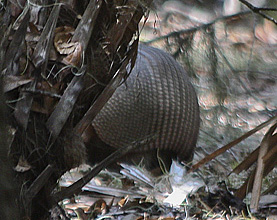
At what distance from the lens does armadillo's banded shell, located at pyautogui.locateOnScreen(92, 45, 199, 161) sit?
387 centimetres

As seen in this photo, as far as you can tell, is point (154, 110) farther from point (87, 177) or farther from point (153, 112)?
point (87, 177)

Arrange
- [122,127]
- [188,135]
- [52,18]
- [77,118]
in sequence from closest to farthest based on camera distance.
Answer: [52,18] < [77,118] < [122,127] < [188,135]

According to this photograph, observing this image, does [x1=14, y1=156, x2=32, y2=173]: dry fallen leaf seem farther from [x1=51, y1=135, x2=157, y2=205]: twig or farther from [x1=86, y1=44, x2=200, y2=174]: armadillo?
[x1=86, y1=44, x2=200, y2=174]: armadillo

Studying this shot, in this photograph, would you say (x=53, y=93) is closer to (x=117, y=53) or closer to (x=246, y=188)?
(x=117, y=53)

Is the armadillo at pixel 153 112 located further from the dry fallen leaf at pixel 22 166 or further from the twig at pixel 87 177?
the dry fallen leaf at pixel 22 166

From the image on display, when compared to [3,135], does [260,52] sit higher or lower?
lower

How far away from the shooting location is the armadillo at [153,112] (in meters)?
3.87

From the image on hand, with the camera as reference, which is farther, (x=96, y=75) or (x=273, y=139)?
(x=273, y=139)

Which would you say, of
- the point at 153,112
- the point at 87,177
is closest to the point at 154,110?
the point at 153,112

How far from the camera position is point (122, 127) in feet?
12.8

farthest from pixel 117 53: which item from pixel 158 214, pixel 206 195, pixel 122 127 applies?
pixel 122 127

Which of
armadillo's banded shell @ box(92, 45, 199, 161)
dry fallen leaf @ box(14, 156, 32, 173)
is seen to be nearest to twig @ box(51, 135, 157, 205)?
dry fallen leaf @ box(14, 156, 32, 173)

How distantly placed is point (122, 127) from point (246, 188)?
1.76 m

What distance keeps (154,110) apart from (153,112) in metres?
0.02
